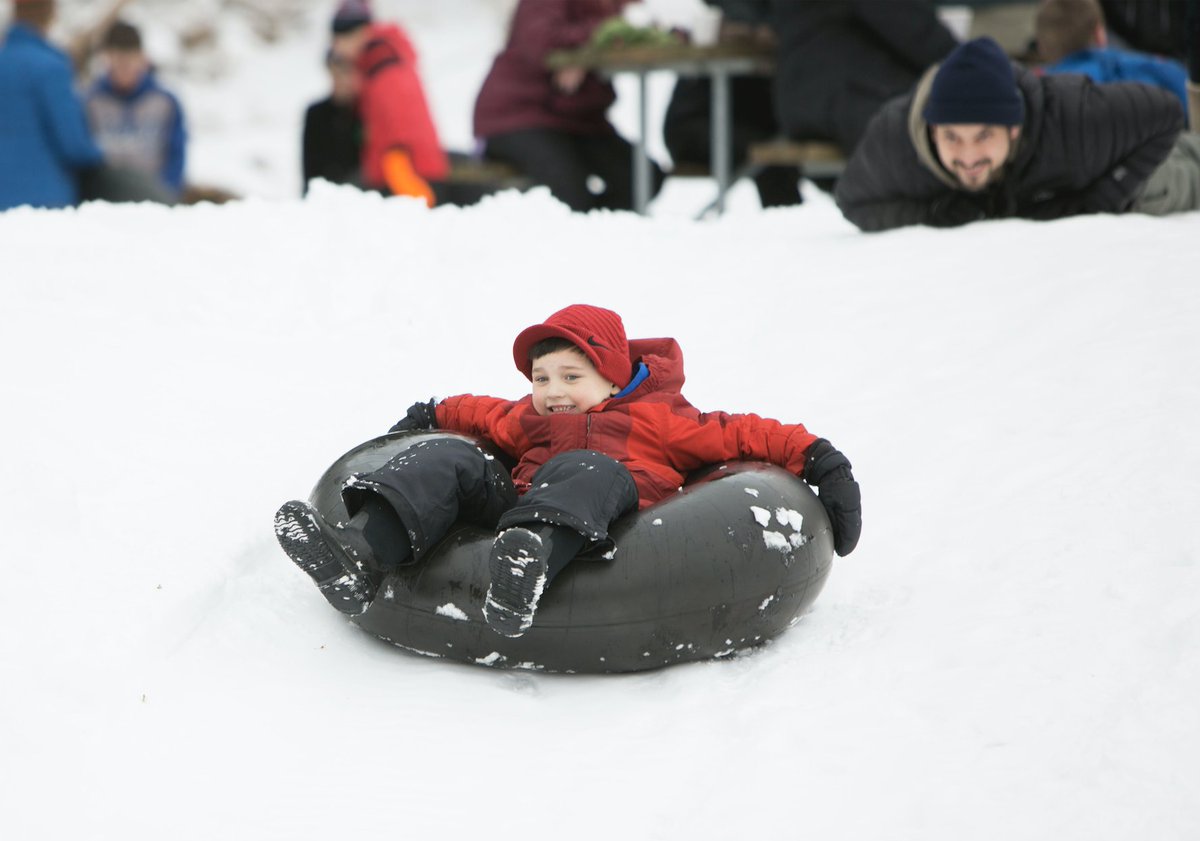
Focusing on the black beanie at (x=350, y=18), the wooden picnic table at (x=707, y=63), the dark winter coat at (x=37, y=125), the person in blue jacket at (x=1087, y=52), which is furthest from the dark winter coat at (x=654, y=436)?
the black beanie at (x=350, y=18)

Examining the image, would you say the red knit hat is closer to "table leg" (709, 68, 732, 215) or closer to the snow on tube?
the snow on tube

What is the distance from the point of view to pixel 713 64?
24.3 feet

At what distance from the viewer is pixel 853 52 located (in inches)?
270

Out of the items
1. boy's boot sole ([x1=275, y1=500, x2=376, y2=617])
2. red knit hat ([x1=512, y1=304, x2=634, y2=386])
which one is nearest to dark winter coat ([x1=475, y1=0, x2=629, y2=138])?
red knit hat ([x1=512, y1=304, x2=634, y2=386])

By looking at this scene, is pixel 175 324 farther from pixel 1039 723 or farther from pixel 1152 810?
pixel 1152 810

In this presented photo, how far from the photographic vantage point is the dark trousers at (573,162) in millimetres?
7840

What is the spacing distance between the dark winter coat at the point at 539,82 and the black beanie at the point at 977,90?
299 centimetres

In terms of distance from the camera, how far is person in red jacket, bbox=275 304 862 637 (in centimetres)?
282

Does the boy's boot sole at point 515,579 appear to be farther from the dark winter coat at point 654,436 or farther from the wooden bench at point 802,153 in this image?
the wooden bench at point 802,153

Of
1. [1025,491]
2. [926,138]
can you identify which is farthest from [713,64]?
[1025,491]

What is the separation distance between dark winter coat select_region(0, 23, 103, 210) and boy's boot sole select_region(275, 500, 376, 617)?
175 inches

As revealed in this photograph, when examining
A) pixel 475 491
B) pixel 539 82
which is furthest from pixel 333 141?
pixel 475 491

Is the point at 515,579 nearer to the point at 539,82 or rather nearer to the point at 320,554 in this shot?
the point at 320,554

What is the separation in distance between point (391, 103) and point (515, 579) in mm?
5051
